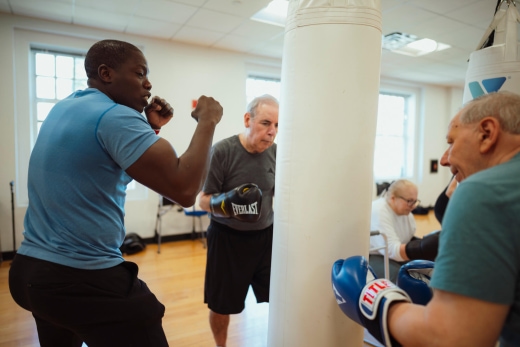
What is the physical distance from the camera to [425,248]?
2.07 m

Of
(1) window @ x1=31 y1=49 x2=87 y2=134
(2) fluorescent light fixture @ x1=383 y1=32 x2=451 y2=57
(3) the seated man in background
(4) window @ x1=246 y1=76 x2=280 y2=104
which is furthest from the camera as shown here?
(4) window @ x1=246 y1=76 x2=280 y2=104

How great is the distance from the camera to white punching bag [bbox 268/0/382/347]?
112 cm

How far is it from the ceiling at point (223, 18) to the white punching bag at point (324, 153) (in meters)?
2.69

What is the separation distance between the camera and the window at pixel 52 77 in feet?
14.1

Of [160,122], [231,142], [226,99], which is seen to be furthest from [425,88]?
[160,122]

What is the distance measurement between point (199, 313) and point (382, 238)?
1.50 m

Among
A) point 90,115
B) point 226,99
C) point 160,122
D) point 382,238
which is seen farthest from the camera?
point 226,99

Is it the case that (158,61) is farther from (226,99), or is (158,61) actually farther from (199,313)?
(199,313)

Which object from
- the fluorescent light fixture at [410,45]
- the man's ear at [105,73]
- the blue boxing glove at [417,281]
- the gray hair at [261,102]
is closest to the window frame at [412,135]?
the fluorescent light fixture at [410,45]

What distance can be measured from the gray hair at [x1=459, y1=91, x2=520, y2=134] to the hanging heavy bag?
4.16 meters

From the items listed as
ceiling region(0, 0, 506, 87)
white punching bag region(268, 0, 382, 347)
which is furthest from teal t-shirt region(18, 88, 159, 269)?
ceiling region(0, 0, 506, 87)

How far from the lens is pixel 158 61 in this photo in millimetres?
4727

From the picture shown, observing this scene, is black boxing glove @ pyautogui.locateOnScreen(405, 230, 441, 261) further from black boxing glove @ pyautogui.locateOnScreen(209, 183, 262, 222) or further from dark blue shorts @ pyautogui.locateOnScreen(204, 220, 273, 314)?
black boxing glove @ pyautogui.locateOnScreen(209, 183, 262, 222)

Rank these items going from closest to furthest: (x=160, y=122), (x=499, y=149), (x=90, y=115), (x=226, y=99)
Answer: (x=499, y=149), (x=90, y=115), (x=160, y=122), (x=226, y=99)
